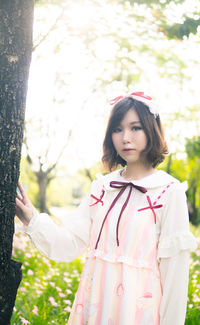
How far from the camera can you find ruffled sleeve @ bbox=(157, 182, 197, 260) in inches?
68.7

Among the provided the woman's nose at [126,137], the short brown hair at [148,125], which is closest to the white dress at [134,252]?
the short brown hair at [148,125]

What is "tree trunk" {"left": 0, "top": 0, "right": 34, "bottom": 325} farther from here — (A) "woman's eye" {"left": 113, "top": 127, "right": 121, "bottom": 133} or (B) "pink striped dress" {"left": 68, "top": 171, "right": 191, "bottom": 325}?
(A) "woman's eye" {"left": 113, "top": 127, "right": 121, "bottom": 133}

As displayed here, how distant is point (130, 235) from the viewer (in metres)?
1.87

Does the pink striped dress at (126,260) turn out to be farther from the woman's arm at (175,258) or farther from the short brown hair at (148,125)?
the short brown hair at (148,125)

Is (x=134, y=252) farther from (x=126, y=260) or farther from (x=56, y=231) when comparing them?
(x=56, y=231)

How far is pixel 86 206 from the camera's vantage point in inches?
85.8

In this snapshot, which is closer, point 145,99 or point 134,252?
point 134,252

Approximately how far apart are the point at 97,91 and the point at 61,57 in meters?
2.83

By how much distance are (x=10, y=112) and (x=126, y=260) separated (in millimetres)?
902

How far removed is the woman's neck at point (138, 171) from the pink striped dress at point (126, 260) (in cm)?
9

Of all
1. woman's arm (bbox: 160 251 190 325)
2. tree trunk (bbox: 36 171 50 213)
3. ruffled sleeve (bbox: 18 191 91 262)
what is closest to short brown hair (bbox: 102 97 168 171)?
ruffled sleeve (bbox: 18 191 91 262)

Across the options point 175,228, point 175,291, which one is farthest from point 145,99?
point 175,291

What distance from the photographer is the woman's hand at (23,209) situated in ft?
6.50

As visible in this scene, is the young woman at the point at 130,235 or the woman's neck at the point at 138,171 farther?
the woman's neck at the point at 138,171
